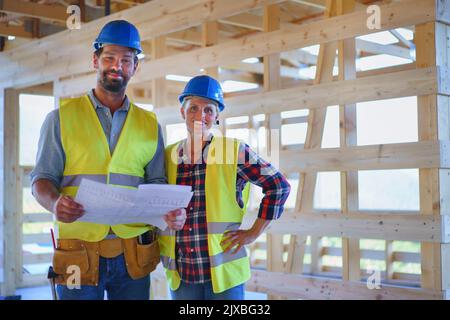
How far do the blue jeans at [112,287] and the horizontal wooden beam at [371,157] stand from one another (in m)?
1.57

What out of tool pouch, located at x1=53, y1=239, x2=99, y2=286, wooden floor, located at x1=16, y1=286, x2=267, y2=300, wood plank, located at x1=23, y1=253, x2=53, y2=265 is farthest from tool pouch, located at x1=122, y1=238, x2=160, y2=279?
wood plank, located at x1=23, y1=253, x2=53, y2=265

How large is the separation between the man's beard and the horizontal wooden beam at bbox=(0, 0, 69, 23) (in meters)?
3.19

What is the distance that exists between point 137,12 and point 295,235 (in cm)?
231

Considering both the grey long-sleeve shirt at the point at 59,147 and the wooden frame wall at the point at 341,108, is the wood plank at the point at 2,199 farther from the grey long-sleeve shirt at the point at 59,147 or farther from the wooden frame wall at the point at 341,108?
the grey long-sleeve shirt at the point at 59,147

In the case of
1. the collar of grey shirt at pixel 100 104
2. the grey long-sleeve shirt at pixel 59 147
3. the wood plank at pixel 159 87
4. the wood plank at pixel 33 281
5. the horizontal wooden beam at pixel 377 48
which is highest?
the horizontal wooden beam at pixel 377 48

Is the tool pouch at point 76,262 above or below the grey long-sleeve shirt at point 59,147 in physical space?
below

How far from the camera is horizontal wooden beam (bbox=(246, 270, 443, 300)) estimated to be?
127 inches

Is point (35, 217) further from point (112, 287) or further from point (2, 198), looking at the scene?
point (112, 287)

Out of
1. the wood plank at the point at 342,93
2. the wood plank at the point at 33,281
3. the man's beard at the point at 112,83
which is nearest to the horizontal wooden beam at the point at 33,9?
the wood plank at the point at 342,93

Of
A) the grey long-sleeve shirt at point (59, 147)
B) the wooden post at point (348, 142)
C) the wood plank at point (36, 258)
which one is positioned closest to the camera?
the grey long-sleeve shirt at point (59, 147)

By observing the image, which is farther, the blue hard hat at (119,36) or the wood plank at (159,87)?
the wood plank at (159,87)

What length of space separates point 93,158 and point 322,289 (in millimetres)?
1899

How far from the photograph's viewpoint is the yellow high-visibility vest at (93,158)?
231 cm
